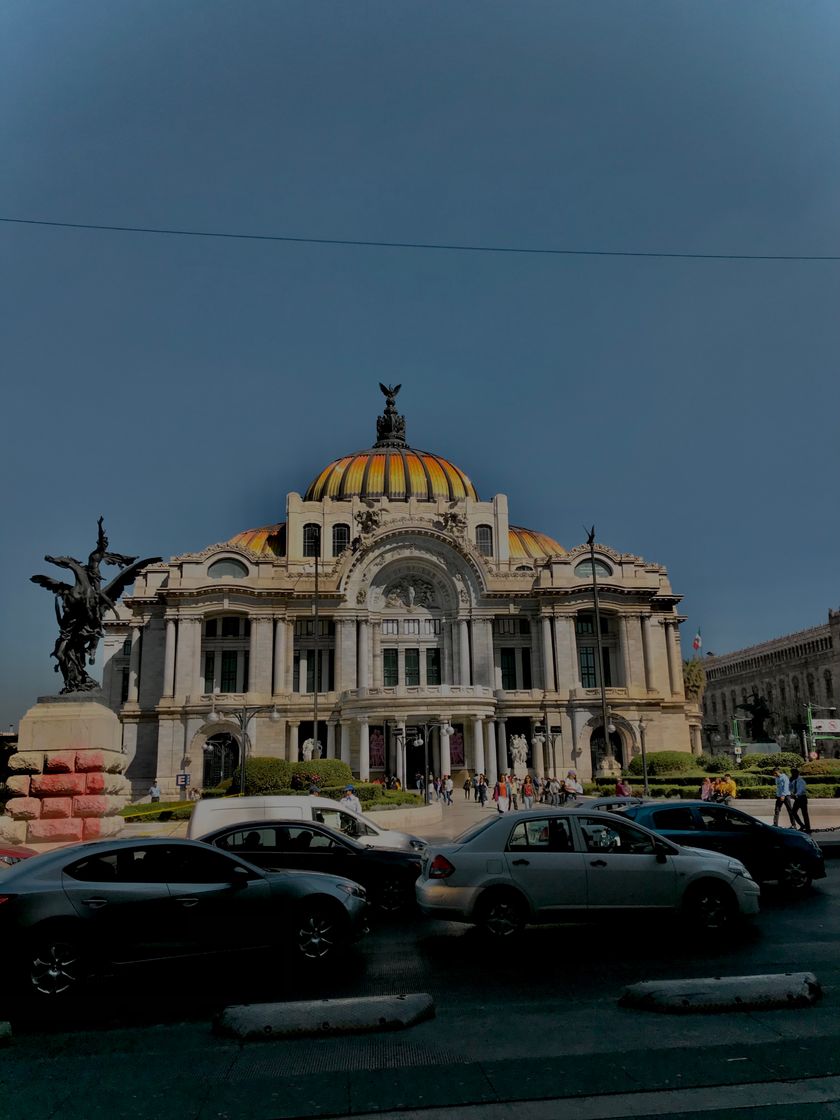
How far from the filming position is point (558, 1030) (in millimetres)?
7371

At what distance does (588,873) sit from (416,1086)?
550cm

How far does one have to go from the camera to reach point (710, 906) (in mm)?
11453

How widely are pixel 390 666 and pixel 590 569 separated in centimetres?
1640

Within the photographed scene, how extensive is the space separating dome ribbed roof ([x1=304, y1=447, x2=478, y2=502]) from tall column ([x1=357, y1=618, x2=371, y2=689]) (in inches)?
488

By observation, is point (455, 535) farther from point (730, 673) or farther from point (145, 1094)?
point (730, 673)

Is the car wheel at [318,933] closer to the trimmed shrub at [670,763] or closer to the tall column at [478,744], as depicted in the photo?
the trimmed shrub at [670,763]

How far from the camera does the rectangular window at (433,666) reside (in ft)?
198

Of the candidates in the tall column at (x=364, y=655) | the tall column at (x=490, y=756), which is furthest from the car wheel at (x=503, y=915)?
the tall column at (x=364, y=655)

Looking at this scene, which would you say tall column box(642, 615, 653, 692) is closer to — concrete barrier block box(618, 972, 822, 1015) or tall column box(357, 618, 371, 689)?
tall column box(357, 618, 371, 689)

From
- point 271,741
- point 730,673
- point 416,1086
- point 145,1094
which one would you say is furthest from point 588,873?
point 730,673

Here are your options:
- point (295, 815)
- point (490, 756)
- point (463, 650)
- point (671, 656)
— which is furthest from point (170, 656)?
point (295, 815)

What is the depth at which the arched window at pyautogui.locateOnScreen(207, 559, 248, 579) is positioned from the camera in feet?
194

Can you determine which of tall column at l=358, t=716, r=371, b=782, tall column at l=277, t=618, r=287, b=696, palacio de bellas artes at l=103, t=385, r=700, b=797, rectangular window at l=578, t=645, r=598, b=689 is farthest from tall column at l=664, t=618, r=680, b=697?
tall column at l=277, t=618, r=287, b=696

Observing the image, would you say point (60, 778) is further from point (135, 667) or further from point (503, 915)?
point (135, 667)
